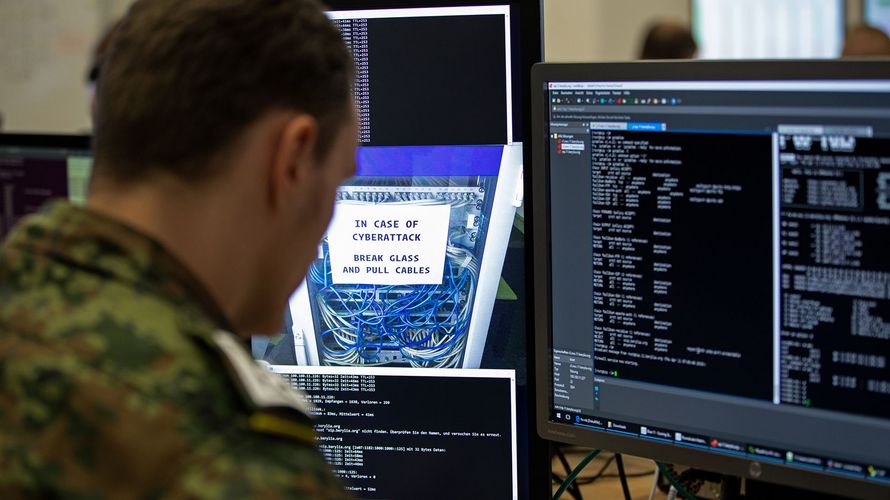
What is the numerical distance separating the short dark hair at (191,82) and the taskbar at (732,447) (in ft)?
1.75

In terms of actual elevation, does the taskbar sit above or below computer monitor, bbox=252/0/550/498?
below

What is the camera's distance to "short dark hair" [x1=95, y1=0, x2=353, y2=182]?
2.43ft

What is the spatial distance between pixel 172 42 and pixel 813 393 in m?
0.64

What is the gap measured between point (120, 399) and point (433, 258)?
646mm

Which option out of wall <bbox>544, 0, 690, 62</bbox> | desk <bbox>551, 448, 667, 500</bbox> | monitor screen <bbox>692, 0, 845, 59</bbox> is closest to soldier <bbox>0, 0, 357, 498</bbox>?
desk <bbox>551, 448, 667, 500</bbox>

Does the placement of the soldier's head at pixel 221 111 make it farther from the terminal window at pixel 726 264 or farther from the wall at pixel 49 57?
the wall at pixel 49 57

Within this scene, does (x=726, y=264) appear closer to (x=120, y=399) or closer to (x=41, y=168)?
(x=120, y=399)

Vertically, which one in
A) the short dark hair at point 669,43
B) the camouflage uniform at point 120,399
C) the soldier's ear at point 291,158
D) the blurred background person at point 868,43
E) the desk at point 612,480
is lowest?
the desk at point 612,480

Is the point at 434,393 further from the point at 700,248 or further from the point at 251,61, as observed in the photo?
the point at 251,61

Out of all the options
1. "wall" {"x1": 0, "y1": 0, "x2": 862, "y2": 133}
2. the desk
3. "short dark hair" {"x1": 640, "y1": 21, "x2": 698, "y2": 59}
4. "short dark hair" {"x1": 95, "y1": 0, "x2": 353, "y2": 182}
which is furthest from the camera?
"wall" {"x1": 0, "y1": 0, "x2": 862, "y2": 133}

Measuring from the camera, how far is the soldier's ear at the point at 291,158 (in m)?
0.77

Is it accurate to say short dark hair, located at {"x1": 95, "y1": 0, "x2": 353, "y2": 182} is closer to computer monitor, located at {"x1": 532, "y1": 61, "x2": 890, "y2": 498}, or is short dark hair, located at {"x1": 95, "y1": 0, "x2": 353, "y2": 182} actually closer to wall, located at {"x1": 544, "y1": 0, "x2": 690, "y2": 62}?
computer monitor, located at {"x1": 532, "y1": 61, "x2": 890, "y2": 498}

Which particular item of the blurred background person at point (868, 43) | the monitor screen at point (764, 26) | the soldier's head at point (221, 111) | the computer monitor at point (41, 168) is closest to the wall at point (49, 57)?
the monitor screen at point (764, 26)

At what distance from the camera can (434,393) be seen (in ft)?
4.15
